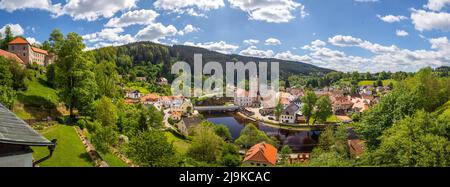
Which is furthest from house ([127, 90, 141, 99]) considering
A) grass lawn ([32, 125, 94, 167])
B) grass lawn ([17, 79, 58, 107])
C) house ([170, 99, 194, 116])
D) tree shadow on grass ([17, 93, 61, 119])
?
grass lawn ([32, 125, 94, 167])

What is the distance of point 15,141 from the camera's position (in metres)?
4.86

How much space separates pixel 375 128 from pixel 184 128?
30.0m

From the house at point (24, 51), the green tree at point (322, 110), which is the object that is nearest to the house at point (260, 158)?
the house at point (24, 51)

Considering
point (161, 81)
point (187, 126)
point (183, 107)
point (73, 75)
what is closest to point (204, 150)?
point (73, 75)

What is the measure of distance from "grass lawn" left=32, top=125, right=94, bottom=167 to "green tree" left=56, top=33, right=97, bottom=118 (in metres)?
3.34

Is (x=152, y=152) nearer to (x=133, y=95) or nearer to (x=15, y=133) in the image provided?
(x=15, y=133)

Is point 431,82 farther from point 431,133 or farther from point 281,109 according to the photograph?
point 281,109

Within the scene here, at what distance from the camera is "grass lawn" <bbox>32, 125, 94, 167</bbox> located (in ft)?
45.6

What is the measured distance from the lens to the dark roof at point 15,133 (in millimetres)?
4848

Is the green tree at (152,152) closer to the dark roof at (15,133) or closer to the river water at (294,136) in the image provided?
the dark roof at (15,133)

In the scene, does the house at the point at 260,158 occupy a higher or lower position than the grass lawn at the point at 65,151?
lower
